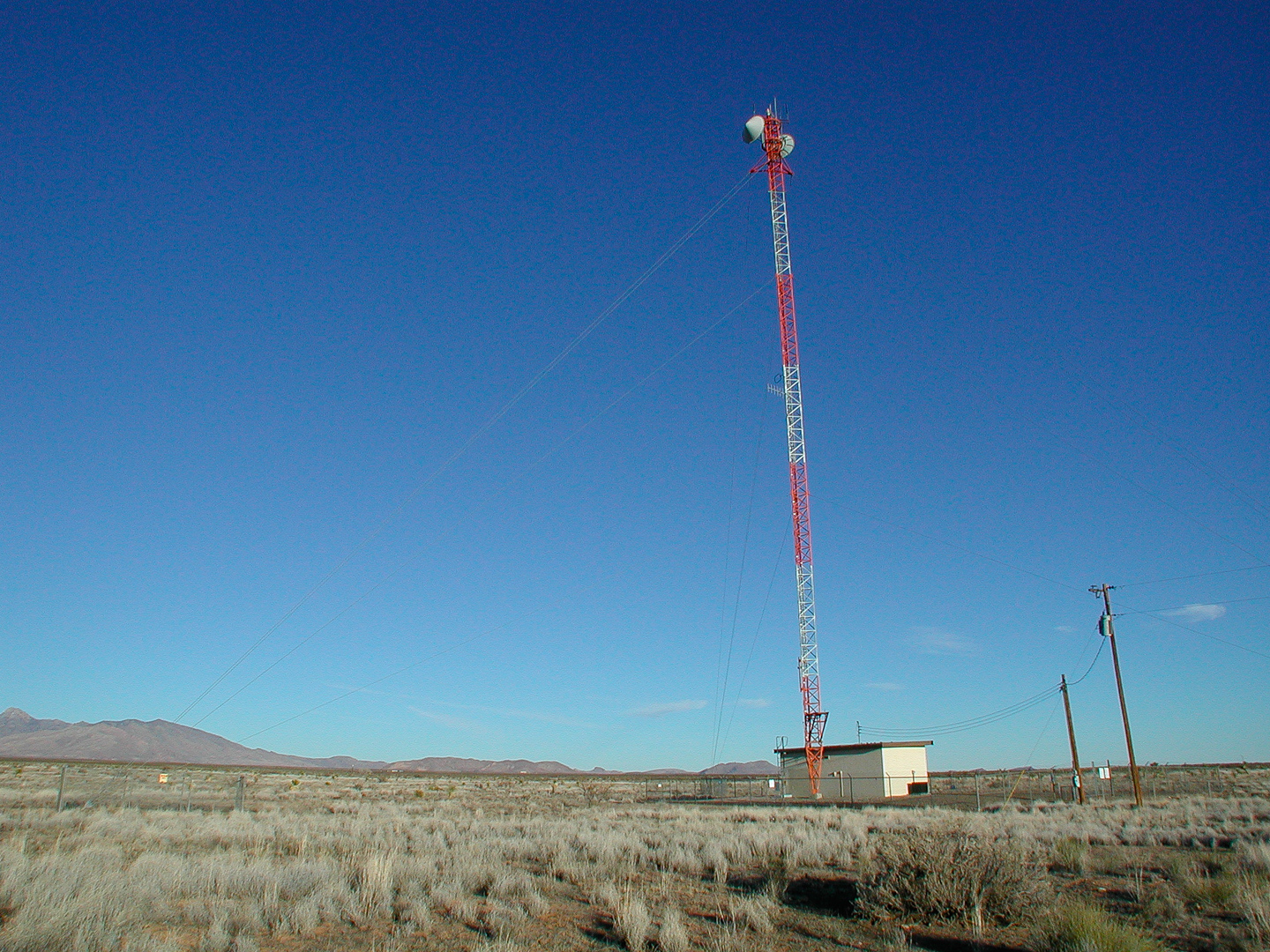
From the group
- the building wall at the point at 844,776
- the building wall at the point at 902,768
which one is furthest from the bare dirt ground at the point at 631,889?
the building wall at the point at 902,768

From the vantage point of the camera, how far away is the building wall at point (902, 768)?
50531 mm

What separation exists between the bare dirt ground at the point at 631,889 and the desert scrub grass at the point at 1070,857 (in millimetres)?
56

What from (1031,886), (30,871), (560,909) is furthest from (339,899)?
(1031,886)

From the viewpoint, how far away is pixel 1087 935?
9.55 metres

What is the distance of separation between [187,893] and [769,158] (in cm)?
4299

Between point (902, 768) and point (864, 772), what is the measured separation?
7.83 ft

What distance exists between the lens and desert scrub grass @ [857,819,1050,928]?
11.9m

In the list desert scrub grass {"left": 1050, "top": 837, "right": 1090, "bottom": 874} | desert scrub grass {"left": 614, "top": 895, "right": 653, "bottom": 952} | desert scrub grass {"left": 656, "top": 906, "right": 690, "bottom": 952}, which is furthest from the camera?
desert scrub grass {"left": 1050, "top": 837, "right": 1090, "bottom": 874}

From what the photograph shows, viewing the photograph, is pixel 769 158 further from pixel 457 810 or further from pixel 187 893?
pixel 187 893

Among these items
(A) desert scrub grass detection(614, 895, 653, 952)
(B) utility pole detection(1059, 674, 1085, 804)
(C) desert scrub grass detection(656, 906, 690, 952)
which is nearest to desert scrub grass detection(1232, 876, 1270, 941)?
(C) desert scrub grass detection(656, 906, 690, 952)

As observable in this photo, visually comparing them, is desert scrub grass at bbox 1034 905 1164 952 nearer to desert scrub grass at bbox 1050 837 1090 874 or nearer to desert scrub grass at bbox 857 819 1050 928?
desert scrub grass at bbox 857 819 1050 928

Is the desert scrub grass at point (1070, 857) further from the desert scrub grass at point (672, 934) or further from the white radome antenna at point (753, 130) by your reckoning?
the white radome antenna at point (753, 130)

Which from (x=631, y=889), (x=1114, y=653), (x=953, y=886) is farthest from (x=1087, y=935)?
(x=1114, y=653)

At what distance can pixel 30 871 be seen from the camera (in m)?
13.4
